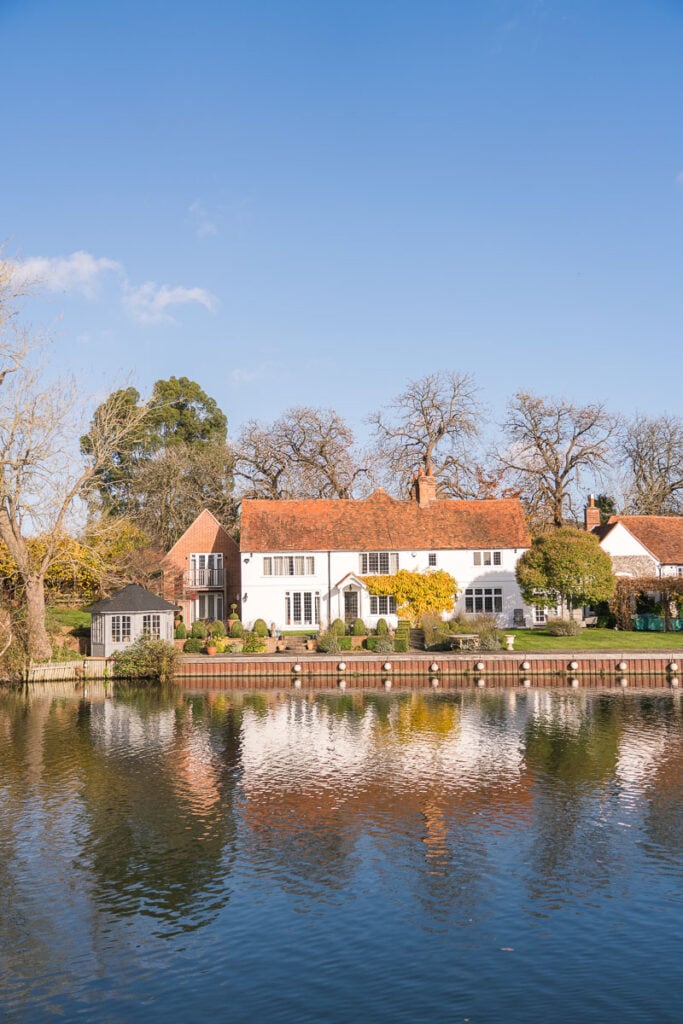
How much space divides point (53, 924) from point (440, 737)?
1526cm

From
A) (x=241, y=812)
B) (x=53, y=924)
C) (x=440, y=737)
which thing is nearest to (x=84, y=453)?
(x=440, y=737)

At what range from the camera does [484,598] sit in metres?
50.5

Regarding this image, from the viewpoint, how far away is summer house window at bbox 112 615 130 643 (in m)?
43.0

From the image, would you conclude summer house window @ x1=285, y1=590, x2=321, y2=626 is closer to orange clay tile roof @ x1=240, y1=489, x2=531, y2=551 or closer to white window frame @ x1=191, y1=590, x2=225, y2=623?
orange clay tile roof @ x1=240, y1=489, x2=531, y2=551

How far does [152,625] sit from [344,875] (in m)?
29.0

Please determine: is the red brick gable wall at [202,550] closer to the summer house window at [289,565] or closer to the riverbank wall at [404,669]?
the summer house window at [289,565]

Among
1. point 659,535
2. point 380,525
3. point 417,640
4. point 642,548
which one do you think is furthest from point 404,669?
point 659,535

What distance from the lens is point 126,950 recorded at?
13352mm

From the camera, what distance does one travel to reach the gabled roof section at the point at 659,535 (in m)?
53.0

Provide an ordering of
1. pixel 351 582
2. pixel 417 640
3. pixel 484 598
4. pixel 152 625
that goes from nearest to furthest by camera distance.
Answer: pixel 152 625 → pixel 417 640 → pixel 351 582 → pixel 484 598

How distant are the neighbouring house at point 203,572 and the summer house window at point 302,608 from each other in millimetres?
4659

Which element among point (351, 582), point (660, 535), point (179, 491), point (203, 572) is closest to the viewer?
point (351, 582)

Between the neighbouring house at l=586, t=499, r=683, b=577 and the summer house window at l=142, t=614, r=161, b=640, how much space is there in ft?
86.2

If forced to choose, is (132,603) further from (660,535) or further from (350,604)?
(660,535)
